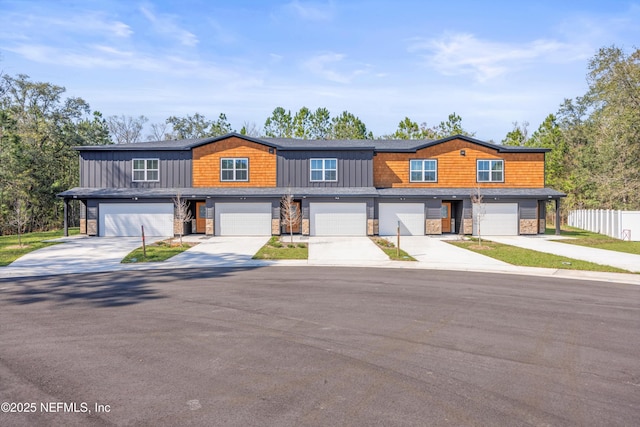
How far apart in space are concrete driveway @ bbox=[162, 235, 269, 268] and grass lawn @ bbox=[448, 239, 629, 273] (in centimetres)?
1074

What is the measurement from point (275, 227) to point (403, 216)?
8749 millimetres

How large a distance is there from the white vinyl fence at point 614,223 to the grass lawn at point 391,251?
1669 cm

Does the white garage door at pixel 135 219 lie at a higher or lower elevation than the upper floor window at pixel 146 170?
lower

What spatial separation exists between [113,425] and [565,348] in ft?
22.4

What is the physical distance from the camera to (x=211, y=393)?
5320 mm

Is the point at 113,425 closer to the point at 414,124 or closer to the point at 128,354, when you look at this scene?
the point at 128,354

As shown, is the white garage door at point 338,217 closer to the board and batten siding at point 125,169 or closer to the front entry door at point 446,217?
the front entry door at point 446,217

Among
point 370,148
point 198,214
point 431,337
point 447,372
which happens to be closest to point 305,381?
point 447,372

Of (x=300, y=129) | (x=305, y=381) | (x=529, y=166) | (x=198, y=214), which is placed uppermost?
(x=300, y=129)

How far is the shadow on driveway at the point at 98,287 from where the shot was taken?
424 inches

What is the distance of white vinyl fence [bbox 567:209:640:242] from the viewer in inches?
1086

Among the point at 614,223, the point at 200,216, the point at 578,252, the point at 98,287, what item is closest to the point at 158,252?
the point at 98,287

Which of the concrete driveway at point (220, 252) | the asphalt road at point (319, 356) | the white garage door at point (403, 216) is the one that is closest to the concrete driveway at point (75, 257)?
the concrete driveway at point (220, 252)

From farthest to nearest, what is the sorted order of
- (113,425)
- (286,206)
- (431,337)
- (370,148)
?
(370,148) → (286,206) → (431,337) → (113,425)
